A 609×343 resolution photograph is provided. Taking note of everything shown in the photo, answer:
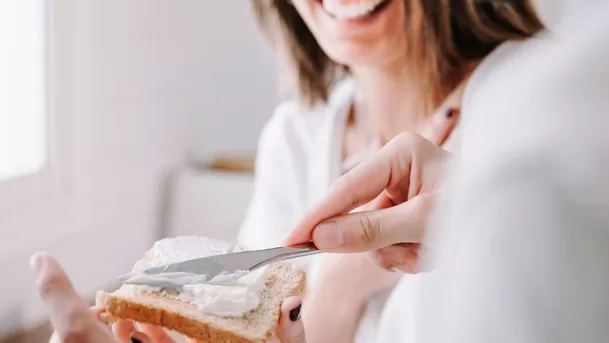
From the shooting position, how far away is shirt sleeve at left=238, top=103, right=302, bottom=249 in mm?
1034

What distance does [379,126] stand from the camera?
98 centimetres

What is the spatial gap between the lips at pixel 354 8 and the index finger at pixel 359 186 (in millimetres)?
316

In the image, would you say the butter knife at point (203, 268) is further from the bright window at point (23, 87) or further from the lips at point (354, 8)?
the bright window at point (23, 87)

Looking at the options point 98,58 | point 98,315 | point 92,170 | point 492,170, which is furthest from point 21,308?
point 492,170

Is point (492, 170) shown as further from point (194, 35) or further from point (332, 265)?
point (194, 35)

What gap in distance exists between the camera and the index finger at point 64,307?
45cm

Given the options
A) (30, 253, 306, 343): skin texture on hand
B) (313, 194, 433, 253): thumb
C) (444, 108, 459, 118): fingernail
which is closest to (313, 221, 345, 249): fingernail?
(313, 194, 433, 253): thumb

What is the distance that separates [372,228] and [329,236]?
0.03 meters

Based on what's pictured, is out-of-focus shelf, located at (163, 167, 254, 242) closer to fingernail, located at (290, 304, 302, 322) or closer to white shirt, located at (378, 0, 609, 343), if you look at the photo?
fingernail, located at (290, 304, 302, 322)

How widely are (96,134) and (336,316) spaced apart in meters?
0.56

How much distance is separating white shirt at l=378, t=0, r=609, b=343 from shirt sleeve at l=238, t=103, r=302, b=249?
710mm

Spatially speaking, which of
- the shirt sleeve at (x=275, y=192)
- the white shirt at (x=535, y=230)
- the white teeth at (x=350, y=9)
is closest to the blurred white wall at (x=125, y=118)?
the shirt sleeve at (x=275, y=192)

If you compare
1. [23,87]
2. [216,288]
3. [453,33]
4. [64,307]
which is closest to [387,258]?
[216,288]

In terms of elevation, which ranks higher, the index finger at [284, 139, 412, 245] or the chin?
the chin
